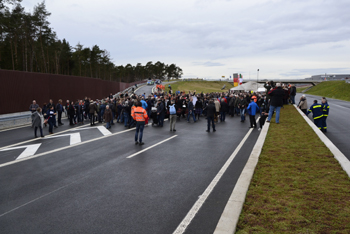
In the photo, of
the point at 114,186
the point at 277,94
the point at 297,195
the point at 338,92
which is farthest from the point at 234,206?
the point at 338,92

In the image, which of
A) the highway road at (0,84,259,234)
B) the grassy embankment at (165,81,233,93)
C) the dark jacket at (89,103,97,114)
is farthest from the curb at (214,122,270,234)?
the grassy embankment at (165,81,233,93)

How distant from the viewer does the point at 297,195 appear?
483 cm

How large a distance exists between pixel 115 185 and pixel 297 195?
12.8ft

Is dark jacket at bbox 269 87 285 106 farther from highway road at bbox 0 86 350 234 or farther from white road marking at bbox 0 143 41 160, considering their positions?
white road marking at bbox 0 143 41 160

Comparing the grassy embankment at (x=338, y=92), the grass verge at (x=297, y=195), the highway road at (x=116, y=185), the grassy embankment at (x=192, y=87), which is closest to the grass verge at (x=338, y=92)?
the grassy embankment at (x=338, y=92)

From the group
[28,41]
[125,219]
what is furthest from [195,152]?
[28,41]

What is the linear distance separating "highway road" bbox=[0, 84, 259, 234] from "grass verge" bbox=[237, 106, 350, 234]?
2.05ft

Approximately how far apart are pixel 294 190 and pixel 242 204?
1345 millimetres

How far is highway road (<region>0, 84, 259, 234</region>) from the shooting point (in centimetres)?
422

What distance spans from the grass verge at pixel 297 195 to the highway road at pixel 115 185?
0.63 meters

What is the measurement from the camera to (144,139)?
39.3 ft

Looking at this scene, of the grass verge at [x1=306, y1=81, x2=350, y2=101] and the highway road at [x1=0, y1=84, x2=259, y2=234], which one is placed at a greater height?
the grass verge at [x1=306, y1=81, x2=350, y2=101]

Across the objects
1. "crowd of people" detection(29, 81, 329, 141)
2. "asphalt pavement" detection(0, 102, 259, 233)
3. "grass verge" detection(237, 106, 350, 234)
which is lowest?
"asphalt pavement" detection(0, 102, 259, 233)

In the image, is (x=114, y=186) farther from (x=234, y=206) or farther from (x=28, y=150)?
(x=28, y=150)
